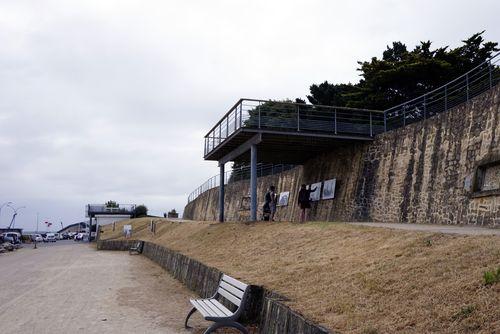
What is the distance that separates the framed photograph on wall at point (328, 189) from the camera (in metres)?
23.7

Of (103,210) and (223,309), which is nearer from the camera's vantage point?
(223,309)

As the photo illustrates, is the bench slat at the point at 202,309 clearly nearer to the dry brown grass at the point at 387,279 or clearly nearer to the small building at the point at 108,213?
the dry brown grass at the point at 387,279

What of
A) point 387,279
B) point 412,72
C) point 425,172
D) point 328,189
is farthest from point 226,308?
point 412,72

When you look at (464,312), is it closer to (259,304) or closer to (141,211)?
(259,304)

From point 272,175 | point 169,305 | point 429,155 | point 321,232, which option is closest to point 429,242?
point 321,232

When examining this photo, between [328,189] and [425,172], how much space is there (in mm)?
7206

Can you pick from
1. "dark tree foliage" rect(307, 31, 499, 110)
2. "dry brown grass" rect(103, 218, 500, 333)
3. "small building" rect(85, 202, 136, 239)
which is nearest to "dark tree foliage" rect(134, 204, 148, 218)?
"small building" rect(85, 202, 136, 239)

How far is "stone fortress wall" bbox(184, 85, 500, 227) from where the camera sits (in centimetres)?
1427

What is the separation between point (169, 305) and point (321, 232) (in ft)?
13.8

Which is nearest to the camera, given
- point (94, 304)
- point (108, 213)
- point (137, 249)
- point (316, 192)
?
point (94, 304)

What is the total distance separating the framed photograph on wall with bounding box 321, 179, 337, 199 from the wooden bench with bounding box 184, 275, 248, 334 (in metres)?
14.8

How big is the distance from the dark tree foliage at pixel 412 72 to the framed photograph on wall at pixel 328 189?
10188 millimetres

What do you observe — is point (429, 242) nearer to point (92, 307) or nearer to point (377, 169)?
point (92, 307)

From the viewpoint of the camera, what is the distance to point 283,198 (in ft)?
99.8
